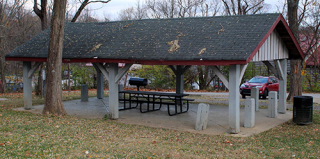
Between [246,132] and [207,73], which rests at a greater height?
[207,73]

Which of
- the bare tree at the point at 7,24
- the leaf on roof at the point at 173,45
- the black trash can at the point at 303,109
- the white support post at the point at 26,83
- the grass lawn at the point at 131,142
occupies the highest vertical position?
the bare tree at the point at 7,24

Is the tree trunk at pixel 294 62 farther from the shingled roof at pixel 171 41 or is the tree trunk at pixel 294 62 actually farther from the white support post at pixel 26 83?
the white support post at pixel 26 83

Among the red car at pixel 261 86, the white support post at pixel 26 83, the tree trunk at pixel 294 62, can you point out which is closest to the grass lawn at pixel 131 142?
the white support post at pixel 26 83

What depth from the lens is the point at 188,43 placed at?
998cm

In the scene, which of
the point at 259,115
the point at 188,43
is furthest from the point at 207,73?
the point at 188,43

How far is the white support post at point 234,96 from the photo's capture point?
28.4 ft

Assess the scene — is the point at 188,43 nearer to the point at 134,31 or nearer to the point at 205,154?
the point at 134,31

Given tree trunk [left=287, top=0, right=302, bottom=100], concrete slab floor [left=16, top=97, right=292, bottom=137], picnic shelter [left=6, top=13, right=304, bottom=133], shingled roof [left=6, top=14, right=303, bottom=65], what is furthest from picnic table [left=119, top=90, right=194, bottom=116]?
tree trunk [left=287, top=0, right=302, bottom=100]

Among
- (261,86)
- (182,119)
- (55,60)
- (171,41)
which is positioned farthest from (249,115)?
(261,86)

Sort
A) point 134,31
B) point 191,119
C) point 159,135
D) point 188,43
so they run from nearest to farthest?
point 159,135, point 188,43, point 191,119, point 134,31

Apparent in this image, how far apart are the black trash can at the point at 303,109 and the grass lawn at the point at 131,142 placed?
0.56 m

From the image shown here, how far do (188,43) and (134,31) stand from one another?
297cm

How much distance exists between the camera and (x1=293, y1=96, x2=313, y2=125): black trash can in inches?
395

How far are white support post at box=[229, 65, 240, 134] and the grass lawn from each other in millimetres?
646
